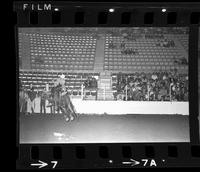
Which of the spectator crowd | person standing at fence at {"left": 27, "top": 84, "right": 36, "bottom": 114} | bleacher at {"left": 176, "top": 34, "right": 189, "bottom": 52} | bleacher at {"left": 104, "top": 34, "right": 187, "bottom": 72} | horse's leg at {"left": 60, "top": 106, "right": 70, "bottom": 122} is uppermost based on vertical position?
bleacher at {"left": 176, "top": 34, "right": 189, "bottom": 52}

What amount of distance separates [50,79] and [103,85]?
0.23 m

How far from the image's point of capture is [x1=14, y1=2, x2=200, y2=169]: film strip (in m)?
2.38

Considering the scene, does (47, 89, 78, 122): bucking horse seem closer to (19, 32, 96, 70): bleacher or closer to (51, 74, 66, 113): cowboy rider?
(51, 74, 66, 113): cowboy rider

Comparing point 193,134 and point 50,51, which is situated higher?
point 50,51

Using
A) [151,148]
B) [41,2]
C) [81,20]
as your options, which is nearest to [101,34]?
[81,20]

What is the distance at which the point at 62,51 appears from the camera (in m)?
2.44

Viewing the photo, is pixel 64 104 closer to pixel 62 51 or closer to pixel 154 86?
pixel 62 51

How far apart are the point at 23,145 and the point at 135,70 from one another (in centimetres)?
59

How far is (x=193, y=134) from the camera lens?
246cm

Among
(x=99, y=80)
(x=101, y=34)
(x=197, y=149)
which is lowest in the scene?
(x=197, y=149)

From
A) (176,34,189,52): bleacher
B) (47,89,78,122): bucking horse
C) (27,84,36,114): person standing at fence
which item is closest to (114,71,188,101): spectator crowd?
(176,34,189,52): bleacher

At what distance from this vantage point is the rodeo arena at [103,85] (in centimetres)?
240

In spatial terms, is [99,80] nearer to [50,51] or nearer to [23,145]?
[50,51]

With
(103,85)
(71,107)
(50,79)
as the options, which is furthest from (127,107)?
(50,79)
